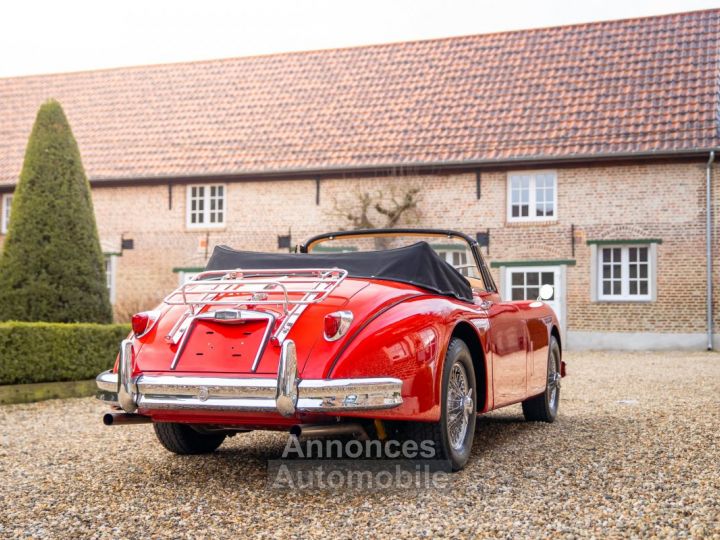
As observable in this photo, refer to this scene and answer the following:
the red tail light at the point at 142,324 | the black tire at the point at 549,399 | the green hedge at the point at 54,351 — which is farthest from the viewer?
the green hedge at the point at 54,351

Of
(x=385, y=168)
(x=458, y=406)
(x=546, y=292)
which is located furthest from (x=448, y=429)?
(x=385, y=168)

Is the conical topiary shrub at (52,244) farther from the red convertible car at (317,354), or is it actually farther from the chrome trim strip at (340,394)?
the chrome trim strip at (340,394)

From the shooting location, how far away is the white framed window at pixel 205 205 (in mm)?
23141

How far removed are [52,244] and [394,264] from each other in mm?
7094

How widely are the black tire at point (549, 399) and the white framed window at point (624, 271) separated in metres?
12.8

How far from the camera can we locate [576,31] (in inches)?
914

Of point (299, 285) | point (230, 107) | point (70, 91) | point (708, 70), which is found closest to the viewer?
point (299, 285)

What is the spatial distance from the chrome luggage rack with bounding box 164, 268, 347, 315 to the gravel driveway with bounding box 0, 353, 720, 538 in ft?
3.27

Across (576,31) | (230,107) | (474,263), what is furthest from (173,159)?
(474,263)

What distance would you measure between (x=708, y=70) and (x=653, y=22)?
2.56m

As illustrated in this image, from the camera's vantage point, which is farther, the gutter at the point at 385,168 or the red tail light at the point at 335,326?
the gutter at the point at 385,168

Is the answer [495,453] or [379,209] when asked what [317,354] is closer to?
[495,453]

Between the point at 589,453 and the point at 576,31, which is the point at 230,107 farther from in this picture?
the point at 589,453

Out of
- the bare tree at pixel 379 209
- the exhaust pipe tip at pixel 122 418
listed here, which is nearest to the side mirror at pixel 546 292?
the exhaust pipe tip at pixel 122 418
